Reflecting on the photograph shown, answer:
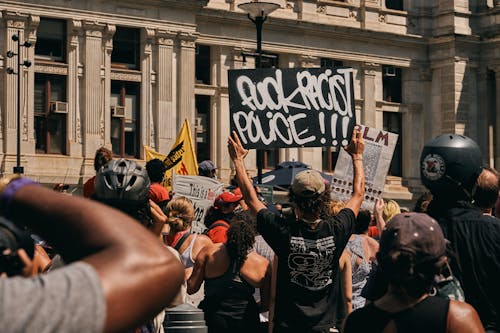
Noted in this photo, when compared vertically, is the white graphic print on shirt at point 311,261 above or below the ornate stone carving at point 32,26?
below

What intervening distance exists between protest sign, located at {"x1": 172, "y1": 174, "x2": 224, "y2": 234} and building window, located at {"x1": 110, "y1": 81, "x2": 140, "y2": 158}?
23.0 m

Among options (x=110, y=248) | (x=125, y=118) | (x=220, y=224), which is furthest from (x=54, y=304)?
(x=125, y=118)

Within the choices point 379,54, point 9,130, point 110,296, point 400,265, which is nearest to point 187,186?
point 400,265

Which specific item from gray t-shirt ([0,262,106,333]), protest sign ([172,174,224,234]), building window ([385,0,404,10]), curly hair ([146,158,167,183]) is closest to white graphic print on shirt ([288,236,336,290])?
curly hair ([146,158,167,183])

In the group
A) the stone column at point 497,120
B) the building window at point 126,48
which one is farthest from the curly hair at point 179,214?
the stone column at point 497,120

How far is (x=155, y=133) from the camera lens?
38.8 metres

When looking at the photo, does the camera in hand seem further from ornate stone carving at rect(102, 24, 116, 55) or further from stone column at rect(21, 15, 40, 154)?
ornate stone carving at rect(102, 24, 116, 55)

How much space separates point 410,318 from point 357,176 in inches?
119

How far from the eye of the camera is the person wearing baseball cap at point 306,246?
259 inches

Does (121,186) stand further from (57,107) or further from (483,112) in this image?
(483,112)

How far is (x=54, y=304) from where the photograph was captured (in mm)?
2176

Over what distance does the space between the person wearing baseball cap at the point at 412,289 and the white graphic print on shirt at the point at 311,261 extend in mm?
2425

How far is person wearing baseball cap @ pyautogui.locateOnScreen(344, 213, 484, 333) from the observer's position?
13.3 feet

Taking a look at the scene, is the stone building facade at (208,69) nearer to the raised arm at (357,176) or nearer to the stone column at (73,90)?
the stone column at (73,90)
